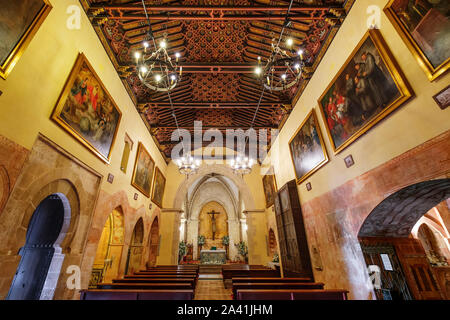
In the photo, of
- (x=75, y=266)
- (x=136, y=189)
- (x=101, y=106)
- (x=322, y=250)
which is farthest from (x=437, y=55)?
(x=136, y=189)

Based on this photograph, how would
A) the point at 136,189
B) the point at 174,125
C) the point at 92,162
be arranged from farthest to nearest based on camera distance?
the point at 174,125, the point at 136,189, the point at 92,162

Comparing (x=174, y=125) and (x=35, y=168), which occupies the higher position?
(x=174, y=125)

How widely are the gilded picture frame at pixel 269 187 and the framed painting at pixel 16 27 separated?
30.2 feet

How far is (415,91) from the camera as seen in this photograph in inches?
112

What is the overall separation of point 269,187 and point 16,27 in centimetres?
1046

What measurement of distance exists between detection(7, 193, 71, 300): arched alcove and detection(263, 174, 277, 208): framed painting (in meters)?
8.20

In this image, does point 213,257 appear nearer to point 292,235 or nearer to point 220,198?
point 220,198

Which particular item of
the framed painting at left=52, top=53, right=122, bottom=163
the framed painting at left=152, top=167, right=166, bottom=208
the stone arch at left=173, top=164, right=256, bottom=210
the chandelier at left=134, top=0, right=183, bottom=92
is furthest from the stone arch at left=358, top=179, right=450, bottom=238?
the framed painting at left=152, top=167, right=166, bottom=208

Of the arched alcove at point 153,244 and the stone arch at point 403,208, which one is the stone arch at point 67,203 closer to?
the stone arch at point 403,208

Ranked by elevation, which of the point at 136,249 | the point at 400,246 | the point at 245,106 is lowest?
the point at 400,246

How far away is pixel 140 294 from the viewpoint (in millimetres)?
3414

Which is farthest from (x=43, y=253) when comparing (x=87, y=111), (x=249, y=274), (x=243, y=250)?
(x=243, y=250)

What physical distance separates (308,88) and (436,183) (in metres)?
4.42

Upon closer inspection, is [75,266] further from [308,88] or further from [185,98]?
[308,88]
